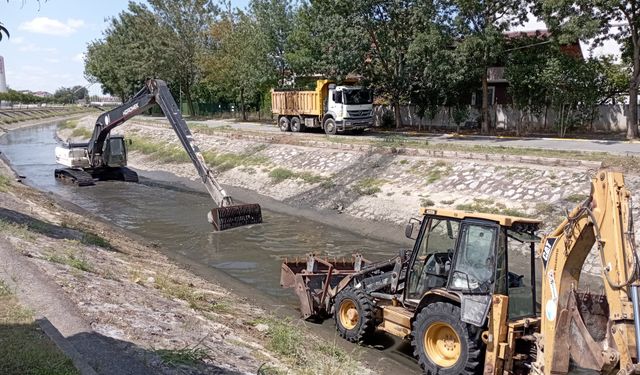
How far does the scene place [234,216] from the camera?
18578mm

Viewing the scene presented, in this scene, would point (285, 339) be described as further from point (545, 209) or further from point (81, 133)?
point (81, 133)

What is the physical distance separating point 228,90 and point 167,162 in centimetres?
2141

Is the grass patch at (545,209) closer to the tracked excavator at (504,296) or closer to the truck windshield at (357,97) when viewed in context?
the tracked excavator at (504,296)

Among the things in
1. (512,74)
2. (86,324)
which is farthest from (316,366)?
(512,74)

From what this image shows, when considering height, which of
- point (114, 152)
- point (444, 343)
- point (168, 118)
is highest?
point (168, 118)

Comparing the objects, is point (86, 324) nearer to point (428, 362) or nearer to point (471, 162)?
point (428, 362)

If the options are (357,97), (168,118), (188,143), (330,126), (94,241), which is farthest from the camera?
(330,126)

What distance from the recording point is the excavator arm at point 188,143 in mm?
18500

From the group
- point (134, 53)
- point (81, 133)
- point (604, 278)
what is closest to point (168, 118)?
point (604, 278)

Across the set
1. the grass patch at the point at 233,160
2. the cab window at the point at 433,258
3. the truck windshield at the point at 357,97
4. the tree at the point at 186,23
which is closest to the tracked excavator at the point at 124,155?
the grass patch at the point at 233,160

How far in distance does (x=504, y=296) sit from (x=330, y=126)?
27.5 metres

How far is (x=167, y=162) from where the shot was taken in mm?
35531

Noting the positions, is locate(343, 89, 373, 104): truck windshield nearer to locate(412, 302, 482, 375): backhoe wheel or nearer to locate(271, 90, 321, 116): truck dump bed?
locate(271, 90, 321, 116): truck dump bed

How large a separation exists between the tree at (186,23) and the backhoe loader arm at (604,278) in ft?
178
